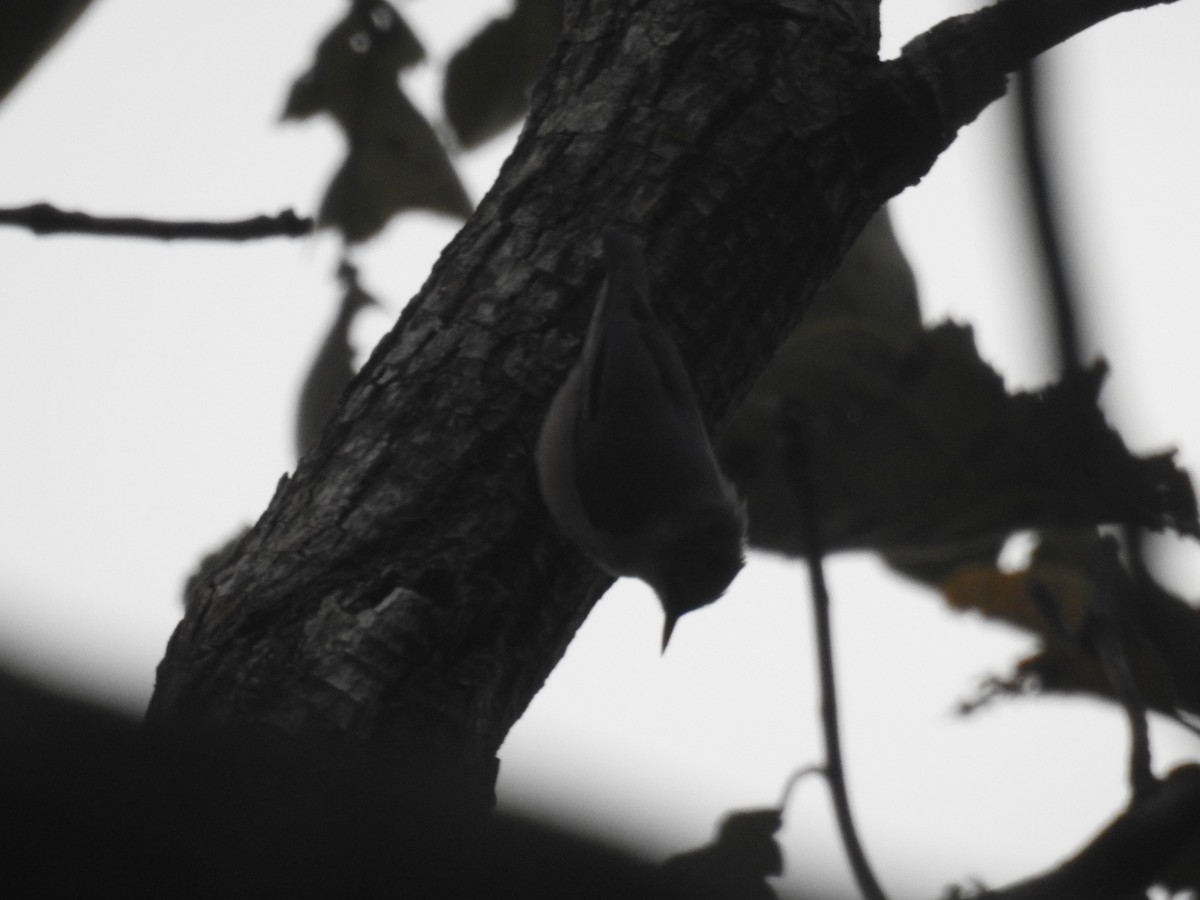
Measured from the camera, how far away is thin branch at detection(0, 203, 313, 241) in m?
1.48

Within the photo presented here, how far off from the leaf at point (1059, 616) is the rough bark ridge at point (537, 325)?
2.70ft

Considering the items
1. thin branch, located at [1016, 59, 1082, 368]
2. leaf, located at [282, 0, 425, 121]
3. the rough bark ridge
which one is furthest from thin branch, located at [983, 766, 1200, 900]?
leaf, located at [282, 0, 425, 121]

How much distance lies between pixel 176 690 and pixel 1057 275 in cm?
171

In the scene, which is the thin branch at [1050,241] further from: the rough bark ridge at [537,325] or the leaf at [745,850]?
the rough bark ridge at [537,325]

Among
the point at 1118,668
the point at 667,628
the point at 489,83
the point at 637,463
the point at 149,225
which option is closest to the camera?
the point at 149,225

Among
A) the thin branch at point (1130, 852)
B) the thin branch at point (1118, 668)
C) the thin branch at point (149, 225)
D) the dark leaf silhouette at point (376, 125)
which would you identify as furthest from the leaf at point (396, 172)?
the thin branch at point (1130, 852)

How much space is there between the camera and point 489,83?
282cm

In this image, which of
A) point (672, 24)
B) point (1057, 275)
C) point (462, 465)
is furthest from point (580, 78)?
point (1057, 275)

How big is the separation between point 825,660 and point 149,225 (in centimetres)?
122

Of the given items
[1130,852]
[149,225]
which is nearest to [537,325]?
[149,225]

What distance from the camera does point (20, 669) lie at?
1.58 ft

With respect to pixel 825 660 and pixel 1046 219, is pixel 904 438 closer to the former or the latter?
pixel 825 660

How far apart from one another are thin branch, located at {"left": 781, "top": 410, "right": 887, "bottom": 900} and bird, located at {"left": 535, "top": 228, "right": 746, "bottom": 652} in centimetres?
35

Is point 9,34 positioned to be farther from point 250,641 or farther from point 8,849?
point 8,849
